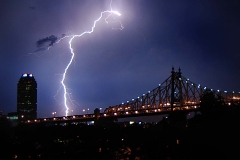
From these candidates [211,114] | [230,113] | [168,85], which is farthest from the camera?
[168,85]

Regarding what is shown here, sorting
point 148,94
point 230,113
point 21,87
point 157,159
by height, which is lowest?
point 157,159

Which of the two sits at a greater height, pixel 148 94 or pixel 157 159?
pixel 148 94

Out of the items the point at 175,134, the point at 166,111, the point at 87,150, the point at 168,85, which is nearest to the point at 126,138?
the point at 175,134

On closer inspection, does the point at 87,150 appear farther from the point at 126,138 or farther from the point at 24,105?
the point at 24,105

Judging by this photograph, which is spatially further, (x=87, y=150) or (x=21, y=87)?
(x=21, y=87)

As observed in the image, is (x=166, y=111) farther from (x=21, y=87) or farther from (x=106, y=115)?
(x=21, y=87)

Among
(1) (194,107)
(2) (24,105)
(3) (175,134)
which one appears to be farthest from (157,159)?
(2) (24,105)

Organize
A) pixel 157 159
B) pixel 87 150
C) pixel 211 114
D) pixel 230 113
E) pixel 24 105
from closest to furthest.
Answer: pixel 157 159
pixel 87 150
pixel 230 113
pixel 211 114
pixel 24 105

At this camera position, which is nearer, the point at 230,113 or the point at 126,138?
the point at 230,113

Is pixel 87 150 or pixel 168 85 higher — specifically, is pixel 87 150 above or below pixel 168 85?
below
